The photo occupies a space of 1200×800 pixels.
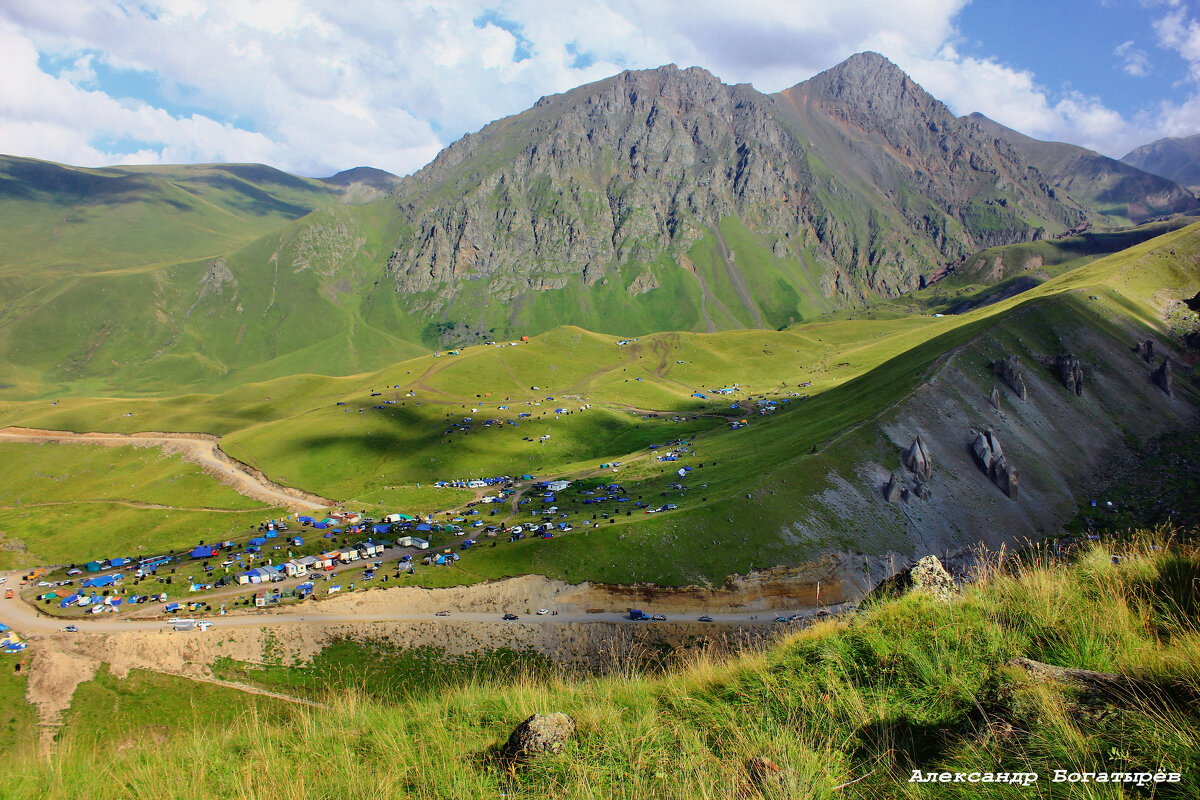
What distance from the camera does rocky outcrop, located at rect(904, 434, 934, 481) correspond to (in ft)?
201

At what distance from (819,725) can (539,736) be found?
3234 mm

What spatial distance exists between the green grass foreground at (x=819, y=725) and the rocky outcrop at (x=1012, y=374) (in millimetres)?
76777

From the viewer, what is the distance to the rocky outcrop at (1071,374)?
Result: 7538 cm

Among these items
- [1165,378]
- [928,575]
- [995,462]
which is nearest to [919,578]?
[928,575]

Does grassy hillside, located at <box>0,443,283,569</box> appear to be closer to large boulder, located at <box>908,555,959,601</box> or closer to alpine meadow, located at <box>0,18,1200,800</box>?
alpine meadow, located at <box>0,18,1200,800</box>

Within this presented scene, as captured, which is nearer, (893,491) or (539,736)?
(539,736)

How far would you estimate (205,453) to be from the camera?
11050 cm

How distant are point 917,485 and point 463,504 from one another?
2334 inches

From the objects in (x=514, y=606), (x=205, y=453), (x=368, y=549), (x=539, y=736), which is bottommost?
(x=514, y=606)

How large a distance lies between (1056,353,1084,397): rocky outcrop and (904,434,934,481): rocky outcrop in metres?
30.3

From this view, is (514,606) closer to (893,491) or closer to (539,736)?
(893,491)

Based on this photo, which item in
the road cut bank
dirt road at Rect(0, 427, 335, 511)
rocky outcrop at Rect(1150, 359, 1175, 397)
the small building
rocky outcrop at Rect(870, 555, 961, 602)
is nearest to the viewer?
the road cut bank

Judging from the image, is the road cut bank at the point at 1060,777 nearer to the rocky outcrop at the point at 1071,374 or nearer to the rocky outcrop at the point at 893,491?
the rocky outcrop at the point at 893,491

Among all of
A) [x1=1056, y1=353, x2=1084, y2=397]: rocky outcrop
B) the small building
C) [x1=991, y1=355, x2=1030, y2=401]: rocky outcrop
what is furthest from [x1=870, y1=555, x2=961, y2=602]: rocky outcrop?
[x1=1056, y1=353, x2=1084, y2=397]: rocky outcrop
